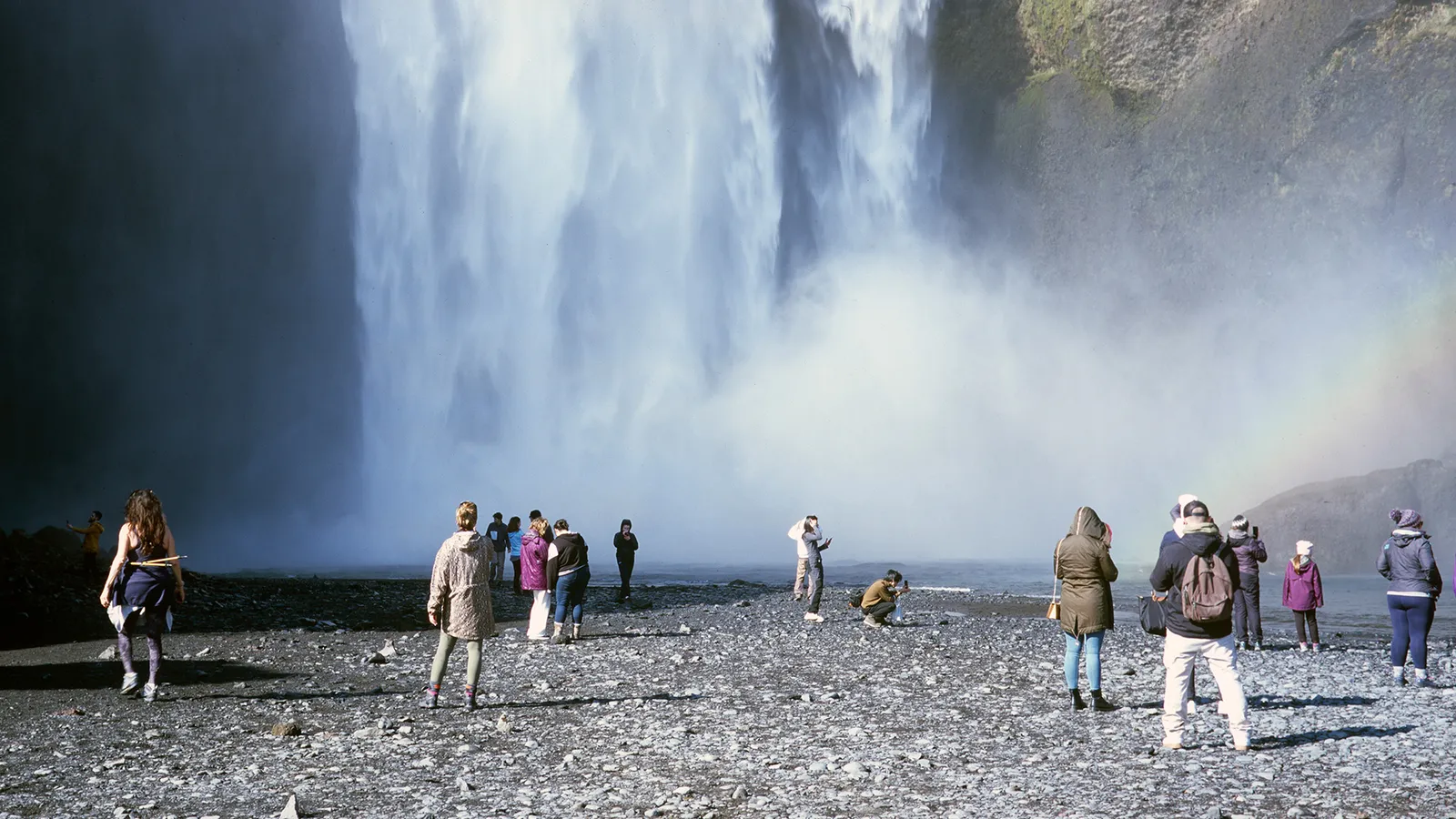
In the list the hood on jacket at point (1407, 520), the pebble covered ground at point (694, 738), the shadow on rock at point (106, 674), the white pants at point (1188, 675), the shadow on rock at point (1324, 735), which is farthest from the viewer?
the shadow on rock at point (106, 674)

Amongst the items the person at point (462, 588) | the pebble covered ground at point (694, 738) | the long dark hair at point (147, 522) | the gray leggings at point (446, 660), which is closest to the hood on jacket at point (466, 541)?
the person at point (462, 588)

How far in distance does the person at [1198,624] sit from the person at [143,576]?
11.2m

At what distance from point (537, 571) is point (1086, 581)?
36.2ft

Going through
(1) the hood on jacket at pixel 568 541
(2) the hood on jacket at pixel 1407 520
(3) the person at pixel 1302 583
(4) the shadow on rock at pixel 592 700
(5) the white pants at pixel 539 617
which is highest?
(2) the hood on jacket at pixel 1407 520

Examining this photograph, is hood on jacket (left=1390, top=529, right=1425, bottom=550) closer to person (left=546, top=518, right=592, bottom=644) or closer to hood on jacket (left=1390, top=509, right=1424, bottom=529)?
hood on jacket (left=1390, top=509, right=1424, bottom=529)

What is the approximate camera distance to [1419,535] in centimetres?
1334

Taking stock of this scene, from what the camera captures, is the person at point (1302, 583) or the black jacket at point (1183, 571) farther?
the person at point (1302, 583)

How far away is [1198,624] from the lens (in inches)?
360

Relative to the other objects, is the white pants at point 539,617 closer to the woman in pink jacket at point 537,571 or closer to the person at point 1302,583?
the woman in pink jacket at point 537,571

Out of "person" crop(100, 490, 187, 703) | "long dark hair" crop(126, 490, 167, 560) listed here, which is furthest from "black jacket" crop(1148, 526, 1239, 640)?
"long dark hair" crop(126, 490, 167, 560)

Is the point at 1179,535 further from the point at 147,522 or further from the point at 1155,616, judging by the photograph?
the point at 147,522

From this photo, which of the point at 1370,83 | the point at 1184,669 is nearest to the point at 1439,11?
the point at 1370,83

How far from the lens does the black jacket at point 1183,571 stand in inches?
358

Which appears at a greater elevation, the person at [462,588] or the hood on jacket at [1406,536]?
the hood on jacket at [1406,536]
